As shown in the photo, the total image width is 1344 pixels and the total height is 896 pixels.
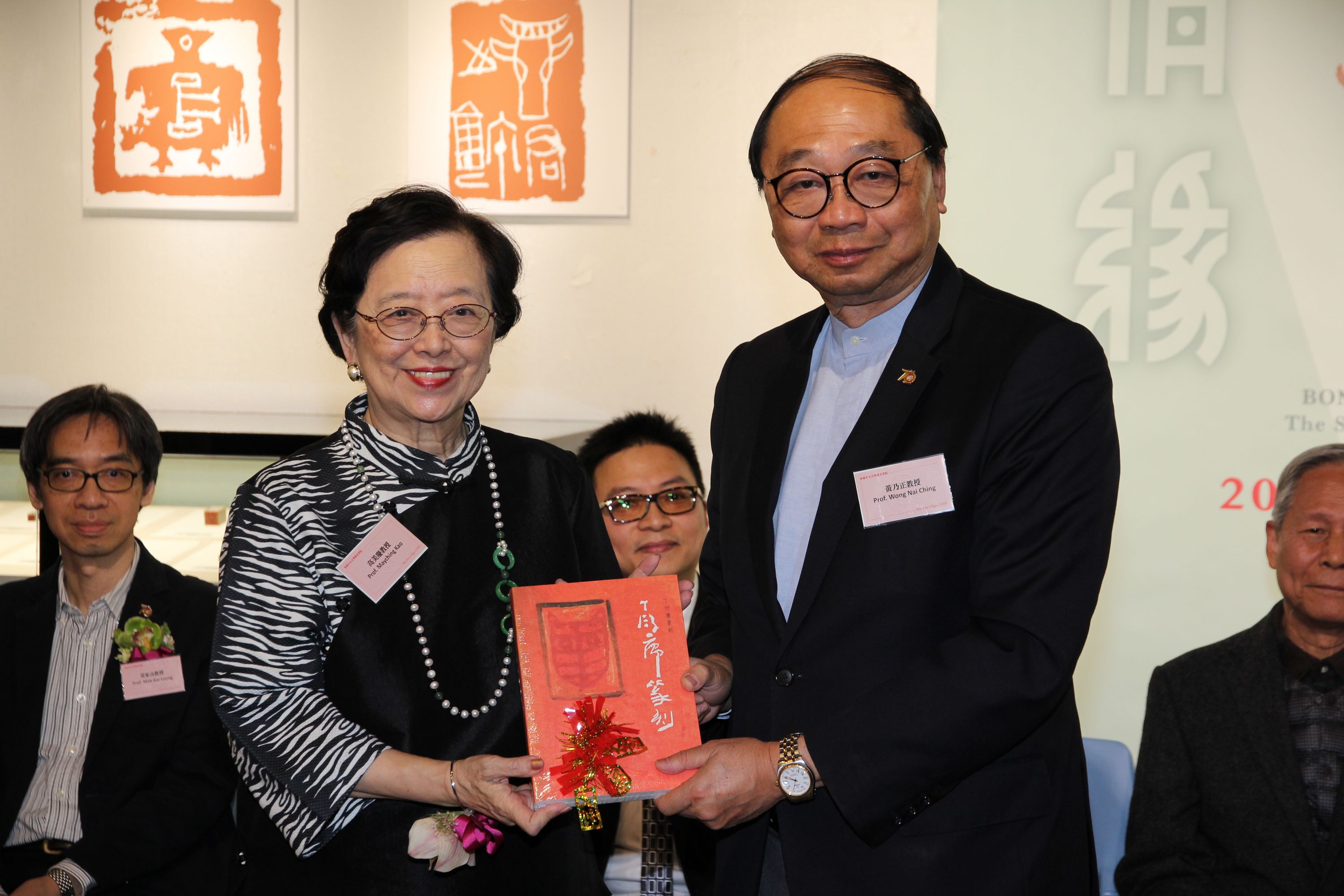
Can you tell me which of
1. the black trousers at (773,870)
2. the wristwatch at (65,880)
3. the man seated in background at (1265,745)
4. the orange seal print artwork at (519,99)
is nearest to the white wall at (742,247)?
A: the orange seal print artwork at (519,99)

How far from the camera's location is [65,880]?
9.58 feet

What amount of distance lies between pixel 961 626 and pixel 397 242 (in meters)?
1.15

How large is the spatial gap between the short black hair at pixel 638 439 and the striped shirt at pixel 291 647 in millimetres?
1469

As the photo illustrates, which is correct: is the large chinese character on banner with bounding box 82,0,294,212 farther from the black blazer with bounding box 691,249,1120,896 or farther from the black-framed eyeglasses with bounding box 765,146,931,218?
the black blazer with bounding box 691,249,1120,896

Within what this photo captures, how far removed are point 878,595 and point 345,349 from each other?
3.49 ft

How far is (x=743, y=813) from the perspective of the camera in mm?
1785

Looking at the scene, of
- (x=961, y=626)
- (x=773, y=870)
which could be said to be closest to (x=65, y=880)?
(x=773, y=870)

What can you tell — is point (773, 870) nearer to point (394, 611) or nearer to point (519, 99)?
point (394, 611)

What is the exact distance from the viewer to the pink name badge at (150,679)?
125 inches

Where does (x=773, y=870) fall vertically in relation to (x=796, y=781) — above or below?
below

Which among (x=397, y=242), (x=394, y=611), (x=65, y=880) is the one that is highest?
(x=397, y=242)

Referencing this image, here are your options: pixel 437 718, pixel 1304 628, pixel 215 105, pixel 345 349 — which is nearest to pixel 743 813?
pixel 437 718

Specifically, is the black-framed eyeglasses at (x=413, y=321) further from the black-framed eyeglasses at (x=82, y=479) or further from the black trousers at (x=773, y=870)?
the black-framed eyeglasses at (x=82, y=479)

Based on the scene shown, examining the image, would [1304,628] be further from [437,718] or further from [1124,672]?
[437,718]
